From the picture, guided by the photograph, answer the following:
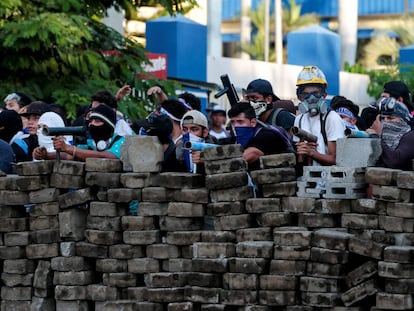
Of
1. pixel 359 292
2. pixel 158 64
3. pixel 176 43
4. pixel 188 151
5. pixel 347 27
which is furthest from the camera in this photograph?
pixel 347 27

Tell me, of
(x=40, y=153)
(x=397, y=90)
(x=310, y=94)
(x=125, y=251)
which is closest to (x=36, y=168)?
(x=40, y=153)

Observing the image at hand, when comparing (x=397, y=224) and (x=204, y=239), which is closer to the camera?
(x=397, y=224)

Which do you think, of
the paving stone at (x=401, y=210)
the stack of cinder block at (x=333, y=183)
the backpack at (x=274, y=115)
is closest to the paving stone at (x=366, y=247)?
the paving stone at (x=401, y=210)

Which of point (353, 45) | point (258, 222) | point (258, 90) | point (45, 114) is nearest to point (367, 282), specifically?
point (258, 222)

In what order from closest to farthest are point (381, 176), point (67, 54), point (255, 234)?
point (381, 176), point (255, 234), point (67, 54)

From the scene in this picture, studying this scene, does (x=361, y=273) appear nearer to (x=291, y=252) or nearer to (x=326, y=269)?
(x=326, y=269)

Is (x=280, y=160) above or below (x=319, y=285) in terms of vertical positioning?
above

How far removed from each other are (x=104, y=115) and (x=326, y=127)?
1.95 meters

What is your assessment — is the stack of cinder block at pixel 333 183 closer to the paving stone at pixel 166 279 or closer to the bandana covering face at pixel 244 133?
the bandana covering face at pixel 244 133

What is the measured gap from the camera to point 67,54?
59.4ft

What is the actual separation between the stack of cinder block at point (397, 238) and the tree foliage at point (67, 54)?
847 cm

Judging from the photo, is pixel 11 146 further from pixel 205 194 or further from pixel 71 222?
pixel 205 194

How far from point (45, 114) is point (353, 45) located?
37131 mm

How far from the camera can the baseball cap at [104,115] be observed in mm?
11258
